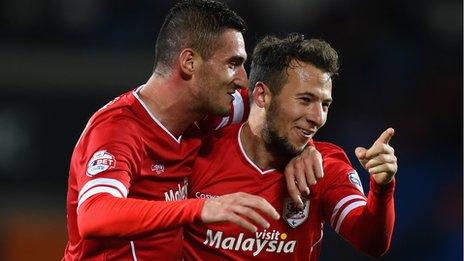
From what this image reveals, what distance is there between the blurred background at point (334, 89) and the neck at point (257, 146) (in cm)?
260

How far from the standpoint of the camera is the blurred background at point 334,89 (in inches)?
237

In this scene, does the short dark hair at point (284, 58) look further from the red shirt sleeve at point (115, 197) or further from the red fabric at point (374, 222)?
A: the red shirt sleeve at point (115, 197)

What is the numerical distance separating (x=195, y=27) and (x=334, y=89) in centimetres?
377

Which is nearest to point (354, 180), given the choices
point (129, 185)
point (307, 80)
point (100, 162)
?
A: point (307, 80)

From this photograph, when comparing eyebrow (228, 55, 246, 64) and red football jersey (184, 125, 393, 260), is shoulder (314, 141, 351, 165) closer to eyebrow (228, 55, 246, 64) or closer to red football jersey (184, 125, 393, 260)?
red football jersey (184, 125, 393, 260)

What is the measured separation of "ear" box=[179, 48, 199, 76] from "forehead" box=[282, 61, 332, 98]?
456 millimetres

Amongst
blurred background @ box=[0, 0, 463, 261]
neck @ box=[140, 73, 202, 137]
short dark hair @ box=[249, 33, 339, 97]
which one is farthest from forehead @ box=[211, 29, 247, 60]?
blurred background @ box=[0, 0, 463, 261]

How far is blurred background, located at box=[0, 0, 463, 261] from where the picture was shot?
603 cm

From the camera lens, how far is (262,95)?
3.60 meters

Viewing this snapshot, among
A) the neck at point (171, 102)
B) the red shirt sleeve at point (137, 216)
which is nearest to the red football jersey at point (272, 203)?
the neck at point (171, 102)

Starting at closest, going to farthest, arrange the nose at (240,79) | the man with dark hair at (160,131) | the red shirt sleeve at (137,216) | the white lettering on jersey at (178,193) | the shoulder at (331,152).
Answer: the red shirt sleeve at (137,216)
the man with dark hair at (160,131)
the white lettering on jersey at (178,193)
the nose at (240,79)
the shoulder at (331,152)

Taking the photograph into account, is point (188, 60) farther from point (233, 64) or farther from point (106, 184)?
point (106, 184)
